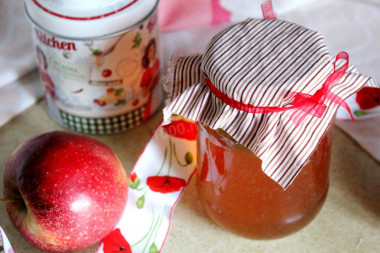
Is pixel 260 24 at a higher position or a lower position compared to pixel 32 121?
higher

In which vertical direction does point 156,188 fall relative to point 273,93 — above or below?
below

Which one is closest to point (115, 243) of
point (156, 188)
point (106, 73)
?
point (156, 188)

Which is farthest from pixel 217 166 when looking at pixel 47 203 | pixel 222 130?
pixel 47 203

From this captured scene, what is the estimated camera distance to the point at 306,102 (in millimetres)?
470

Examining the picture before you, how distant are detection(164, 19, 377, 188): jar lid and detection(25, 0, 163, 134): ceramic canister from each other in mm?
151

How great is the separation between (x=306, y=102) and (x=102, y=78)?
0.27m

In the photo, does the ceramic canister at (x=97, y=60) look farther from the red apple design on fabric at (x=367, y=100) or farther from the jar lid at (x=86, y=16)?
the red apple design on fabric at (x=367, y=100)

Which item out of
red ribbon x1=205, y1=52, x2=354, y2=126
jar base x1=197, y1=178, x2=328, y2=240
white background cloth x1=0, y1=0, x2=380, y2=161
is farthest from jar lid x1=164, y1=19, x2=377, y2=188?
white background cloth x1=0, y1=0, x2=380, y2=161

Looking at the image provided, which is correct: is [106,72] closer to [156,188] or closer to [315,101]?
[156,188]

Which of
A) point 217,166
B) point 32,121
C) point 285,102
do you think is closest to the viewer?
point 285,102

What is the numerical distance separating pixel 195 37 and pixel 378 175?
12.4 inches

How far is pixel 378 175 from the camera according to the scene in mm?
662

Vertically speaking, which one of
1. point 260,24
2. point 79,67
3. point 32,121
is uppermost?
point 260,24

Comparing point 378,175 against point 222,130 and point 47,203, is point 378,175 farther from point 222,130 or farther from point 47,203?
point 47,203
